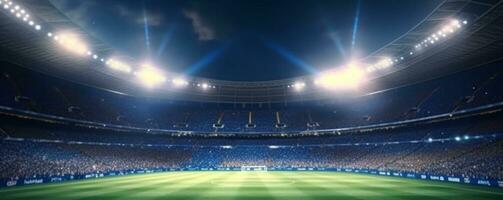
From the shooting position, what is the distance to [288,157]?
71.7 metres

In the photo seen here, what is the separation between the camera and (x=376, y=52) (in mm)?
43781

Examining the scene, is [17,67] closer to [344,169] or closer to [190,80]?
[190,80]

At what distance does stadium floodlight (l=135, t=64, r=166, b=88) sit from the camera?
5169 cm

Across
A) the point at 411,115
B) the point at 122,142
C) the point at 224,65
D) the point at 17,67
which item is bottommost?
the point at 122,142

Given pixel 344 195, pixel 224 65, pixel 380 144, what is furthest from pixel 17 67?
pixel 380 144

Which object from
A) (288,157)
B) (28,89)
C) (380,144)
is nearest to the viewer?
(28,89)

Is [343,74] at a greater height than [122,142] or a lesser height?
greater

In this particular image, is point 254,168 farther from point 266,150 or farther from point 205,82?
point 205,82

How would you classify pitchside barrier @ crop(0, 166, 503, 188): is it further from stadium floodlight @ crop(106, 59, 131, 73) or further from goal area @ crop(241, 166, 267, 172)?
stadium floodlight @ crop(106, 59, 131, 73)

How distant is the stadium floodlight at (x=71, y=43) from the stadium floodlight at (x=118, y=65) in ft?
19.9

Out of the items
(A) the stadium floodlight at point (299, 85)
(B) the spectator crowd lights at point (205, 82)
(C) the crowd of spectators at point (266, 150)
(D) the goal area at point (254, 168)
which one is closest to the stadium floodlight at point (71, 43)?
(B) the spectator crowd lights at point (205, 82)

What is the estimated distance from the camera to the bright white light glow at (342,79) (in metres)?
52.3

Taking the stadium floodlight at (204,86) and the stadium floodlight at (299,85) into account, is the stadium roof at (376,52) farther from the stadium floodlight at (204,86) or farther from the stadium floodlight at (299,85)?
the stadium floodlight at (204,86)

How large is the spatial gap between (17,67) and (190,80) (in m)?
25.4
